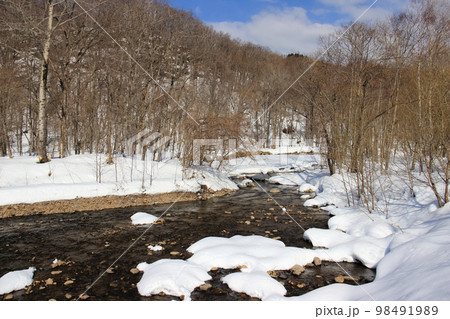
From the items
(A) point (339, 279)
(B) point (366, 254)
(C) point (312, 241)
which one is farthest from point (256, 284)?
(C) point (312, 241)

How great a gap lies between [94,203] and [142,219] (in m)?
3.62

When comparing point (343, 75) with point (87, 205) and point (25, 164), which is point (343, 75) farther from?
point (25, 164)

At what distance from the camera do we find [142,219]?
12.2 meters

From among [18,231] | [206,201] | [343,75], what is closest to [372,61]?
[343,75]

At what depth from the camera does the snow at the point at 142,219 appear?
39.5 ft

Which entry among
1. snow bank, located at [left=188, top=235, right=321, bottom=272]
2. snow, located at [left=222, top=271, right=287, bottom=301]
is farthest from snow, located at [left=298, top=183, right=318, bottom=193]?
snow, located at [left=222, top=271, right=287, bottom=301]

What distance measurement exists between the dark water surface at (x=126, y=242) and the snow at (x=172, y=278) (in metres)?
0.18

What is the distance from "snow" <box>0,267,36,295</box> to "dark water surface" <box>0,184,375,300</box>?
18cm

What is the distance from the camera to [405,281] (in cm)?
577

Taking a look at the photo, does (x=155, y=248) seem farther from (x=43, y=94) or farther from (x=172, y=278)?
(x=43, y=94)

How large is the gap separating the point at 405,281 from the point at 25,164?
1695cm

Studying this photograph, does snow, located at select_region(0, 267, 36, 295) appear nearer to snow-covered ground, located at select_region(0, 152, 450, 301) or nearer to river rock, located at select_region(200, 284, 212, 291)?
snow-covered ground, located at select_region(0, 152, 450, 301)

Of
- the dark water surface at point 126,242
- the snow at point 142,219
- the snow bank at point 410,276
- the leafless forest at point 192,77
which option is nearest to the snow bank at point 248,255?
the dark water surface at point 126,242

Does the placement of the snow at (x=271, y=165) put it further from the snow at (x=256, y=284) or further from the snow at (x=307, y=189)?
the snow at (x=256, y=284)
